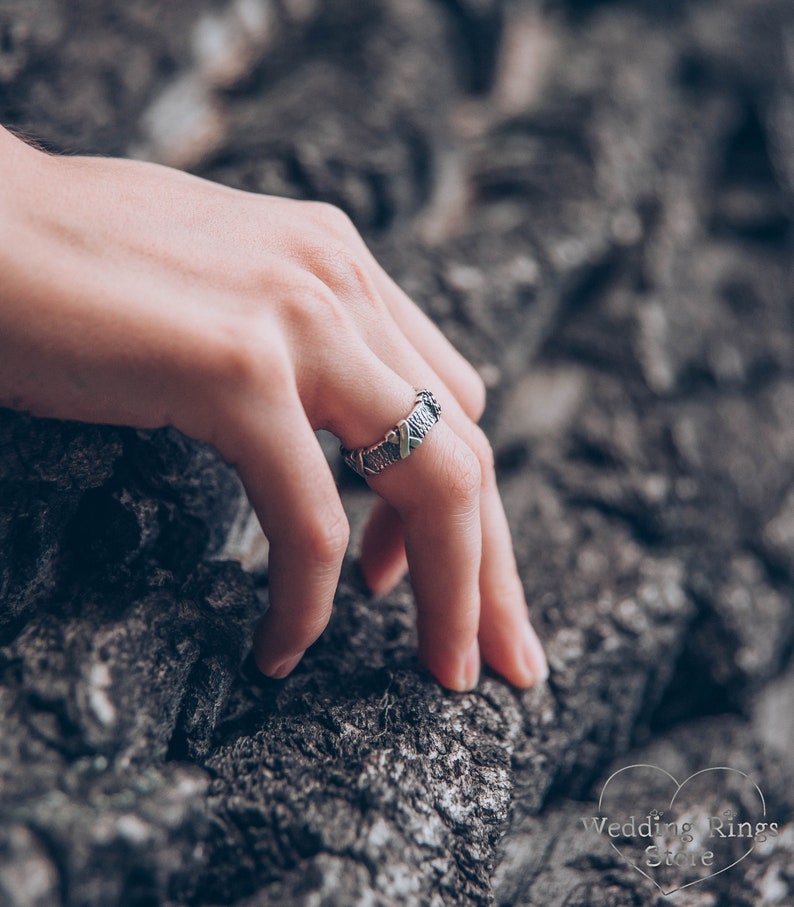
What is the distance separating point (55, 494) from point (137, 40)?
4.07ft

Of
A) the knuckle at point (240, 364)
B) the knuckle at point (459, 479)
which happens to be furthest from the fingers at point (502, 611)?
the knuckle at point (240, 364)

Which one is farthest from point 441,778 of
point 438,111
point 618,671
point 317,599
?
point 438,111

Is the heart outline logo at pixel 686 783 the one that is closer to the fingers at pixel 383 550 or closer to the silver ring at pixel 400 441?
the fingers at pixel 383 550

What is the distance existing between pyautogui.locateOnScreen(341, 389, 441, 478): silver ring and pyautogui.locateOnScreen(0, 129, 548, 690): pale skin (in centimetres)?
1

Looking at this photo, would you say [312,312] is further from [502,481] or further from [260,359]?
[502,481]

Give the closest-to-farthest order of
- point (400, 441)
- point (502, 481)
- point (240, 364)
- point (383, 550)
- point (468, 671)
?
point (240, 364)
point (400, 441)
point (468, 671)
point (383, 550)
point (502, 481)

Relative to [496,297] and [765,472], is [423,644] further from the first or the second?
[765,472]

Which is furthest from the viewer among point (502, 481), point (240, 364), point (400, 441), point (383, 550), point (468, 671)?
point (502, 481)

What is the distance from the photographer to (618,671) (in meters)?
1.25

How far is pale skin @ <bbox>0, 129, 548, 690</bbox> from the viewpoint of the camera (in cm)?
81

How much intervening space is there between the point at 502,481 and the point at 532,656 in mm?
440

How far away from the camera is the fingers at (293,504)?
0.83 meters

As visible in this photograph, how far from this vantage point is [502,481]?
148 centimetres

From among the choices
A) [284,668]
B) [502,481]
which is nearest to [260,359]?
[284,668]
